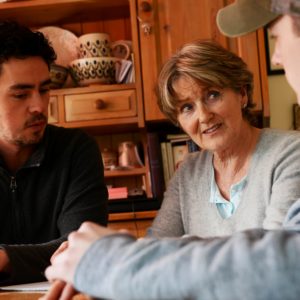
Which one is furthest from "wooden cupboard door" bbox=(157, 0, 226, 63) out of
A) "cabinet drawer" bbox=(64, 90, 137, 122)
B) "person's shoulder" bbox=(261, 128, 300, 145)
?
"person's shoulder" bbox=(261, 128, 300, 145)

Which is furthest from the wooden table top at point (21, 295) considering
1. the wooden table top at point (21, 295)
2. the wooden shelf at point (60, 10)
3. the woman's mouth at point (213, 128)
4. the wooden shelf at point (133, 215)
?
the wooden shelf at point (60, 10)

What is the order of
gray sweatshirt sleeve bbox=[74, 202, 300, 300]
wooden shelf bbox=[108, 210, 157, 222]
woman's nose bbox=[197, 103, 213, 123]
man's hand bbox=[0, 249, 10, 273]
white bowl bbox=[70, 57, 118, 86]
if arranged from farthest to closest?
white bowl bbox=[70, 57, 118, 86] → wooden shelf bbox=[108, 210, 157, 222] → woman's nose bbox=[197, 103, 213, 123] → man's hand bbox=[0, 249, 10, 273] → gray sweatshirt sleeve bbox=[74, 202, 300, 300]

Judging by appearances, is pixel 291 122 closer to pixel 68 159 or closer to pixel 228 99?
pixel 228 99

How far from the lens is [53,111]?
2412 mm

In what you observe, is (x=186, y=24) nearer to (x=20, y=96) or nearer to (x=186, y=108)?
(x=186, y=108)

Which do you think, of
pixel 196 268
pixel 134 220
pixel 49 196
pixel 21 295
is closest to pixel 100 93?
pixel 134 220

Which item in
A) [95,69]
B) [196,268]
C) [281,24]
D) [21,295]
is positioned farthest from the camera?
[95,69]

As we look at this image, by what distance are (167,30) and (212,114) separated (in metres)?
0.94

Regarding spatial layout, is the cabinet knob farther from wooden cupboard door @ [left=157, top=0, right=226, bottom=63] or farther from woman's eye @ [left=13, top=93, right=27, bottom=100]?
woman's eye @ [left=13, top=93, right=27, bottom=100]

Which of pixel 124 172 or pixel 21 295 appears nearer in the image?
pixel 21 295

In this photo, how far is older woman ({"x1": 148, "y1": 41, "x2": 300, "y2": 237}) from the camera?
4.81 feet

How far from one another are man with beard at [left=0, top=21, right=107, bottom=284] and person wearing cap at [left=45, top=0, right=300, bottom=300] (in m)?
0.96

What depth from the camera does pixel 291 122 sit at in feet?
8.52

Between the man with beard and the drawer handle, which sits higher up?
the drawer handle
